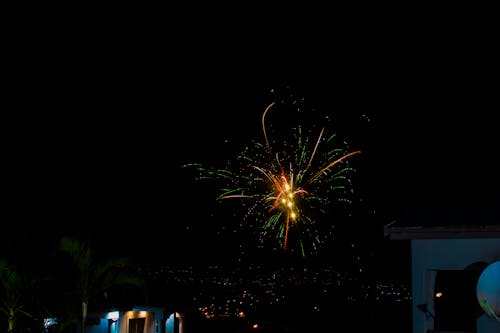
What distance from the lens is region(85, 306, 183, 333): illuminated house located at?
1455cm

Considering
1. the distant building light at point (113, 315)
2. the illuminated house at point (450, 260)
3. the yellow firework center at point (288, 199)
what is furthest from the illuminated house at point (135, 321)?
the illuminated house at point (450, 260)

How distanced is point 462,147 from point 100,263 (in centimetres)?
873

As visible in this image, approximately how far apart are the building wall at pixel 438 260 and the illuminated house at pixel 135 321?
24.7ft

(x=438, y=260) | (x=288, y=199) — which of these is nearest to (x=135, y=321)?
(x=288, y=199)

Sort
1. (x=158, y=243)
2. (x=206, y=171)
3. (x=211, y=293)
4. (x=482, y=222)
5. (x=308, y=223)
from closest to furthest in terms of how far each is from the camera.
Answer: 1. (x=482, y=222)
2. (x=206, y=171)
3. (x=308, y=223)
4. (x=211, y=293)
5. (x=158, y=243)

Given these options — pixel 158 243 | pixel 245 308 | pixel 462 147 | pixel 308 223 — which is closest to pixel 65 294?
pixel 308 223

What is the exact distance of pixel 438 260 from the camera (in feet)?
30.3

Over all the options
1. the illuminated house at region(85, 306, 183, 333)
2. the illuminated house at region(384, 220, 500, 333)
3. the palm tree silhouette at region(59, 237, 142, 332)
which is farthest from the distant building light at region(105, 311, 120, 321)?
the illuminated house at region(384, 220, 500, 333)

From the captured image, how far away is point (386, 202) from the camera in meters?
33.8

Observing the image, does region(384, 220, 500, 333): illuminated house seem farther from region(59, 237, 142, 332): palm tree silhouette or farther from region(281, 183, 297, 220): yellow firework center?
region(281, 183, 297, 220): yellow firework center

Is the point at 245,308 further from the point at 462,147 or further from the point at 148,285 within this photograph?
the point at 462,147

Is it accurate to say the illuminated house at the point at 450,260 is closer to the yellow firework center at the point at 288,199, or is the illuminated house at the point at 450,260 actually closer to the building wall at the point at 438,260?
the building wall at the point at 438,260

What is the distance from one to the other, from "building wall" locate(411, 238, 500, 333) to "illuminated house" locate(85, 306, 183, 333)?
7.54m

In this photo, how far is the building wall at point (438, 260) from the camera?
8734 millimetres
